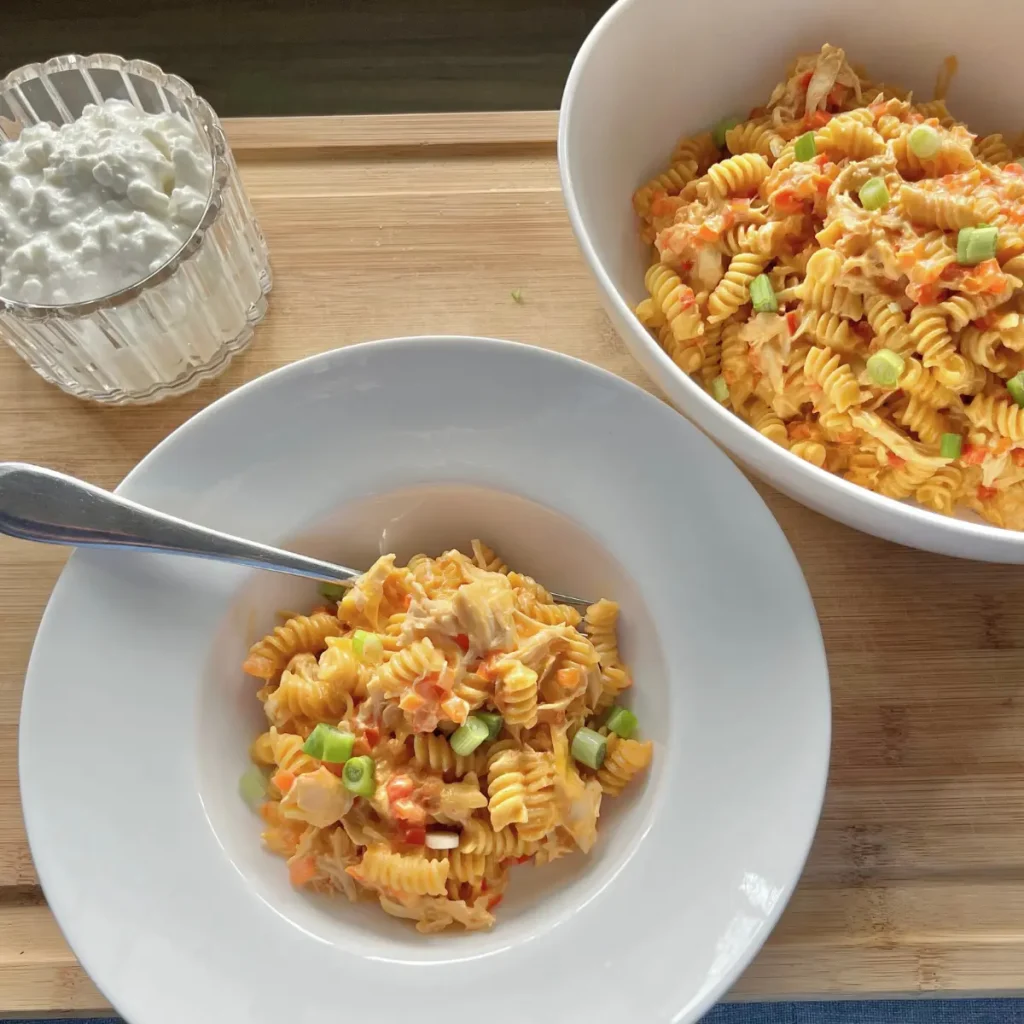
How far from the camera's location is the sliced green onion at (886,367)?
1.47m

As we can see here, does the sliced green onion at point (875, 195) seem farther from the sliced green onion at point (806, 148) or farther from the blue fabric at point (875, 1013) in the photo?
the blue fabric at point (875, 1013)

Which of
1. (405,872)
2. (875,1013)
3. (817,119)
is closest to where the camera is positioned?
(405,872)

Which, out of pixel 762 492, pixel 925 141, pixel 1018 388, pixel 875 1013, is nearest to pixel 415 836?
pixel 762 492

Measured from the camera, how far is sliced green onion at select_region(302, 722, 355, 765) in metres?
1.44

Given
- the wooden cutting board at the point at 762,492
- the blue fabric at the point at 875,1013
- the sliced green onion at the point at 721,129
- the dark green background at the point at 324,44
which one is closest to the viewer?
the wooden cutting board at the point at 762,492

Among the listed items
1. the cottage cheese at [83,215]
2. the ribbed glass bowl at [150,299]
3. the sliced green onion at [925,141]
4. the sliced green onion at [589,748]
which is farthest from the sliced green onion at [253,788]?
the sliced green onion at [925,141]

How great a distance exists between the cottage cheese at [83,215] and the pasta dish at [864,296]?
0.83 metres

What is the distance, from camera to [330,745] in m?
1.44

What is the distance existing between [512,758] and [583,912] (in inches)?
9.1

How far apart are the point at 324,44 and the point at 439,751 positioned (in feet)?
5.78

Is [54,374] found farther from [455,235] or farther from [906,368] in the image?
[906,368]

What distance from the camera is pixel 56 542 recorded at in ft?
4.89

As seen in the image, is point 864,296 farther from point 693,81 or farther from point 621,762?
point 621,762

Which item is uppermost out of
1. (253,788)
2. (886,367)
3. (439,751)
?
(886,367)
